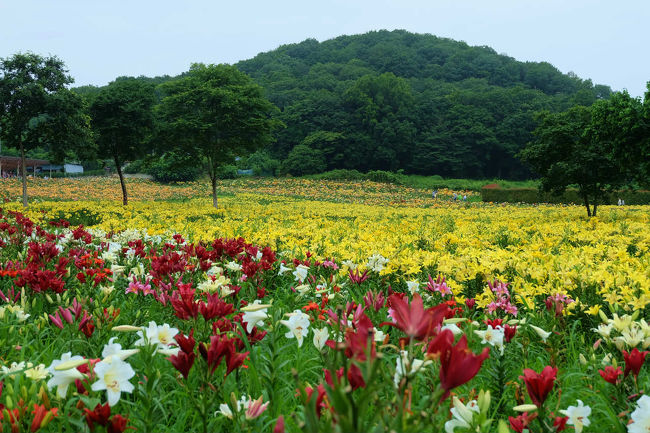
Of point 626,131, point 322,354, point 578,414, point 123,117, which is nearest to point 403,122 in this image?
point 123,117

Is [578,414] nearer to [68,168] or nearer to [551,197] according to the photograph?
[551,197]

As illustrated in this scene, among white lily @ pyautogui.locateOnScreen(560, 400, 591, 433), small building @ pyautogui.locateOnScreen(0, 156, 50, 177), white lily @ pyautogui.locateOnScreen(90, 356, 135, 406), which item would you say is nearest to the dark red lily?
white lily @ pyautogui.locateOnScreen(90, 356, 135, 406)

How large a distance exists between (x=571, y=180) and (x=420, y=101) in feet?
227

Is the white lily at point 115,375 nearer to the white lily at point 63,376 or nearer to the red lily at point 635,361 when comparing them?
the white lily at point 63,376

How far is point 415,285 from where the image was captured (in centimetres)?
295

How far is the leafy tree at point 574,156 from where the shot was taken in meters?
12.6

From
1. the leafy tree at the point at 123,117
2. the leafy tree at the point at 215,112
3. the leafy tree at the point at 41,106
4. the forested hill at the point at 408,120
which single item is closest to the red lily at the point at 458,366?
the leafy tree at the point at 215,112

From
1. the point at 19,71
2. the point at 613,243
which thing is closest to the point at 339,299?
the point at 613,243

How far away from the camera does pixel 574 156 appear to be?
12930 mm

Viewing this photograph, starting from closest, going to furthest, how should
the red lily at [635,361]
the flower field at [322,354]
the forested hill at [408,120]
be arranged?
the flower field at [322,354] → the red lily at [635,361] → the forested hill at [408,120]

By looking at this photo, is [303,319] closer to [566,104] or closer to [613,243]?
[613,243]

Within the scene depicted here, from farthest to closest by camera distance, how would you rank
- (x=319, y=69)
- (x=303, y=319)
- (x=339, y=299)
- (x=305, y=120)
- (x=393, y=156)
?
1. (x=319, y=69)
2. (x=305, y=120)
3. (x=393, y=156)
4. (x=339, y=299)
5. (x=303, y=319)

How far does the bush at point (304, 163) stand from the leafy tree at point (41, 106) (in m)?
45.2

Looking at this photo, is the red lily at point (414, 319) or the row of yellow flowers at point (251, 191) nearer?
the red lily at point (414, 319)
